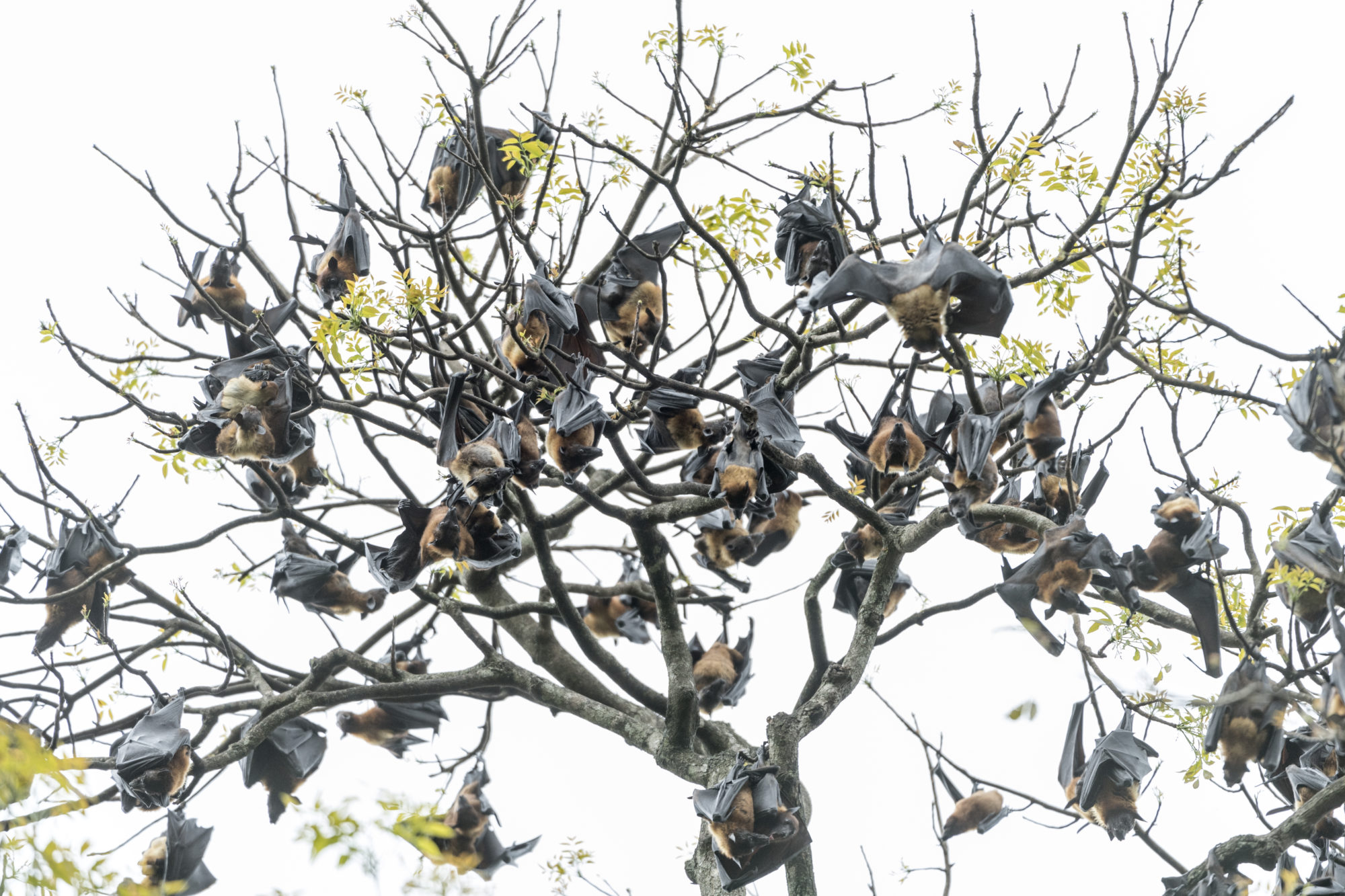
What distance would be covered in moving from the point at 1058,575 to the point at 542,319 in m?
2.86

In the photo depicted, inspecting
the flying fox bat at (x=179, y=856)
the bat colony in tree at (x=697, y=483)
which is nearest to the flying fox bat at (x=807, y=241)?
the bat colony in tree at (x=697, y=483)

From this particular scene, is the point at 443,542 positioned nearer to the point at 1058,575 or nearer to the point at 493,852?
the point at 1058,575

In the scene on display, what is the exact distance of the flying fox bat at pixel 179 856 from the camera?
6629 millimetres

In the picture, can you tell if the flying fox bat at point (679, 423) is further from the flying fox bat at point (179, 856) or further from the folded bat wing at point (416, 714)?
the flying fox bat at point (179, 856)

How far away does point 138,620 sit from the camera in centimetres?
702

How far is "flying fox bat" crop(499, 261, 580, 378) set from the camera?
5457mm

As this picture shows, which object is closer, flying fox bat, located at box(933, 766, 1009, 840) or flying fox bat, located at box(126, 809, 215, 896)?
flying fox bat, located at box(126, 809, 215, 896)

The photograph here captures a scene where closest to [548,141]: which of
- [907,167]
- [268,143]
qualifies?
[268,143]

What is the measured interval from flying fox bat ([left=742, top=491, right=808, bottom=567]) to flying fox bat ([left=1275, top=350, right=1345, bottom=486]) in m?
3.30

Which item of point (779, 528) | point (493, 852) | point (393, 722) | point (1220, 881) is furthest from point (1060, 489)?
point (393, 722)

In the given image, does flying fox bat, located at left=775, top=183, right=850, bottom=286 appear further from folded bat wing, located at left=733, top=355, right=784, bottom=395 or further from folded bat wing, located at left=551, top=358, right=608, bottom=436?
folded bat wing, located at left=551, top=358, right=608, bottom=436

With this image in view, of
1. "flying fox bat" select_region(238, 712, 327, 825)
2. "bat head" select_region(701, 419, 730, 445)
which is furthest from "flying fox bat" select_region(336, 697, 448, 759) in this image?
"bat head" select_region(701, 419, 730, 445)

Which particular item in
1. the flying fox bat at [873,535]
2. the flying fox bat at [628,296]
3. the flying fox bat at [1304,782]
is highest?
the flying fox bat at [628,296]

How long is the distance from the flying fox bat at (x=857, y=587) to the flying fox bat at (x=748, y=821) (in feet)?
6.53
